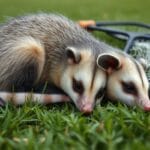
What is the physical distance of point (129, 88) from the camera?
4.29 meters

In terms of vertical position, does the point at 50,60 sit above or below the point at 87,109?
above

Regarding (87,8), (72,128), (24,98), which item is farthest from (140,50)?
(87,8)

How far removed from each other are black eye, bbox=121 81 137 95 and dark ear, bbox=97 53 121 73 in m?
0.14

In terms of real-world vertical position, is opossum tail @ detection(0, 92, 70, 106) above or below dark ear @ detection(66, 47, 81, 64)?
below

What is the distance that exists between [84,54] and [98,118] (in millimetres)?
692

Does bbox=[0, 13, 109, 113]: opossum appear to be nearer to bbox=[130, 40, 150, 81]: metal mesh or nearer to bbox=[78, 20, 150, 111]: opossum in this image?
bbox=[78, 20, 150, 111]: opossum

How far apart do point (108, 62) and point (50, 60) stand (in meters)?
0.55

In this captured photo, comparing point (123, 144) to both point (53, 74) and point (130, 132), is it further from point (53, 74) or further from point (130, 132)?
point (53, 74)

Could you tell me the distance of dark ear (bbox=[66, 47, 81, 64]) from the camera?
435 cm

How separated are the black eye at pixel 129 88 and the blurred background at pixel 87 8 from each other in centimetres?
401

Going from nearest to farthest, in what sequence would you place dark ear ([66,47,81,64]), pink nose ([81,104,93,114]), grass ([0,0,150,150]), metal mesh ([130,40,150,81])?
grass ([0,0,150,150]), pink nose ([81,104,93,114]), dark ear ([66,47,81,64]), metal mesh ([130,40,150,81])

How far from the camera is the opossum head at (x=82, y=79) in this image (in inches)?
164

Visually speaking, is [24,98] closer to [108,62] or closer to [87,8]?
[108,62]

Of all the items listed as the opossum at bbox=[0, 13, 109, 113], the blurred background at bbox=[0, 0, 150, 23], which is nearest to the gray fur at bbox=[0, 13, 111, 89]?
the opossum at bbox=[0, 13, 109, 113]
